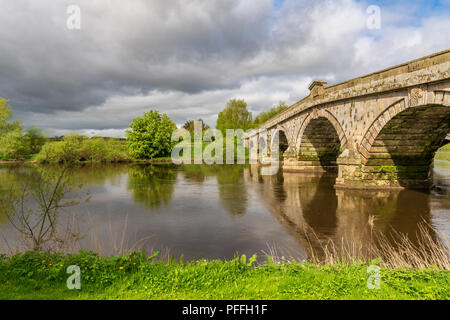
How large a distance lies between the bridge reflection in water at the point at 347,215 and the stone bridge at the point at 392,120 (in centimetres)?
125

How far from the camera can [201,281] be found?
14.6 feet

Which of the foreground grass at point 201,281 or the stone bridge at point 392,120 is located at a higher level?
the stone bridge at point 392,120

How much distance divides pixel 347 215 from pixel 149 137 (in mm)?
40954

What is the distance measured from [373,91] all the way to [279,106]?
5740 cm

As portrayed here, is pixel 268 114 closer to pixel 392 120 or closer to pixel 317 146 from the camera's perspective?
pixel 317 146

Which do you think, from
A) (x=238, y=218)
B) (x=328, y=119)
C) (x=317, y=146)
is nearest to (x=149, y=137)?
(x=317, y=146)

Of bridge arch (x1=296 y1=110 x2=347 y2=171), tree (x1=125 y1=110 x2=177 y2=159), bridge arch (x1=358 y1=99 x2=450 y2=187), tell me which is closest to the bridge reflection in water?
bridge arch (x1=358 y1=99 x2=450 y2=187)

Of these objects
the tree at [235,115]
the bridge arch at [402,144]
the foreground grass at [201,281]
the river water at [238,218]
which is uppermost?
the tree at [235,115]

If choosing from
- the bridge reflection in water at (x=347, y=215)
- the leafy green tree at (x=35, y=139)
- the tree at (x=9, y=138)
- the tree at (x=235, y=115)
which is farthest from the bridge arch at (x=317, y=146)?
the leafy green tree at (x=35, y=139)

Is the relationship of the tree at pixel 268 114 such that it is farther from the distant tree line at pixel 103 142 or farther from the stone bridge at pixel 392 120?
the stone bridge at pixel 392 120

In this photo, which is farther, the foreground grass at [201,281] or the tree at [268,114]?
the tree at [268,114]

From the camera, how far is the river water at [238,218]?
304 inches

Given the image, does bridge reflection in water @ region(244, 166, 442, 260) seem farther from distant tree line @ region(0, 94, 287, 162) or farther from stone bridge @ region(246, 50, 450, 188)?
distant tree line @ region(0, 94, 287, 162)
